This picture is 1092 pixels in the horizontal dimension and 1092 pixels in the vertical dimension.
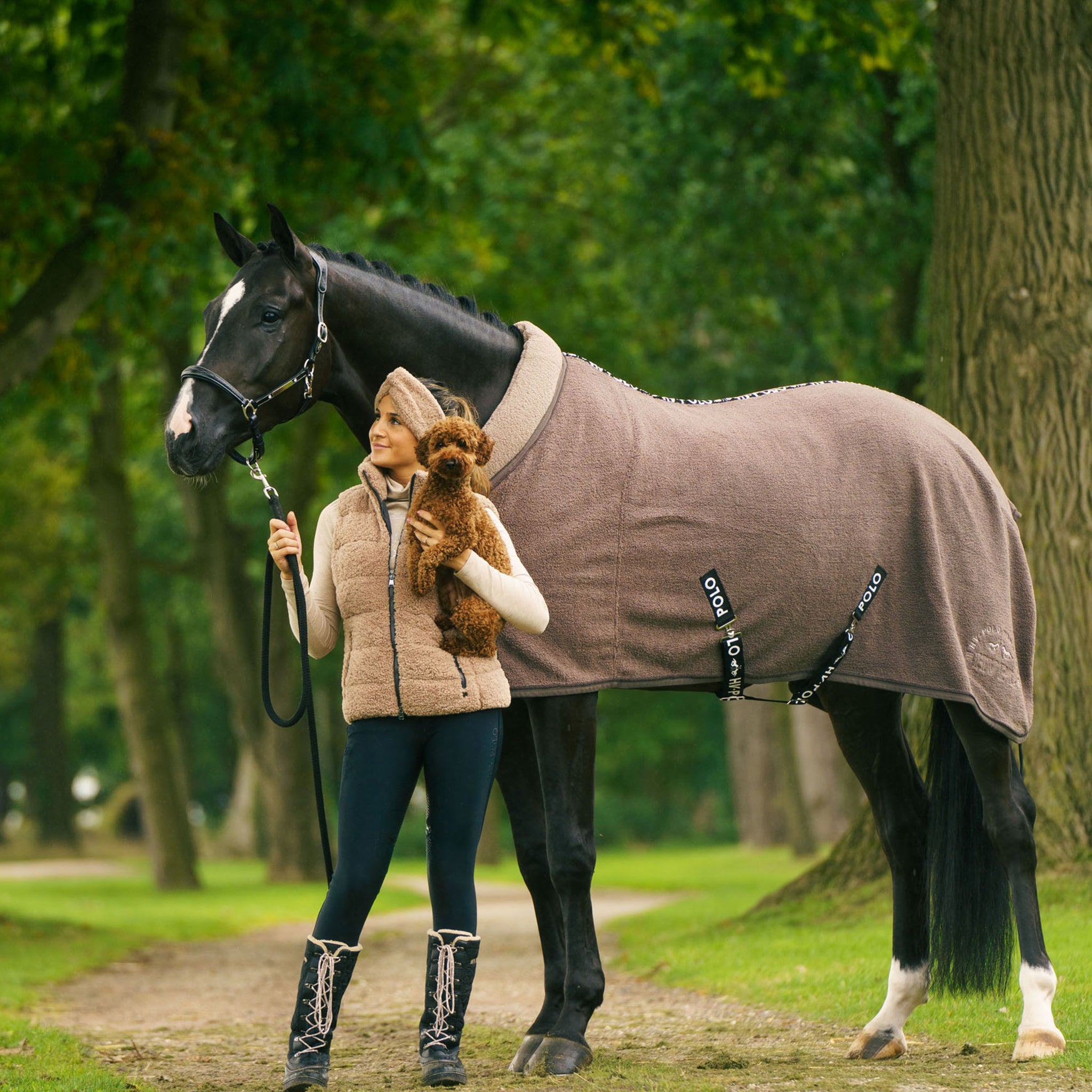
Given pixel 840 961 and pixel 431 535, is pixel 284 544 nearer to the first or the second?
pixel 431 535

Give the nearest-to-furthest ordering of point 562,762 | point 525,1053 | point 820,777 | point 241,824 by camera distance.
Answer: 1. point 562,762
2. point 525,1053
3. point 820,777
4. point 241,824

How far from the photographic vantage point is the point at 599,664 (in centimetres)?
447

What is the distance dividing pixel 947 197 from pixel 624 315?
38.7ft

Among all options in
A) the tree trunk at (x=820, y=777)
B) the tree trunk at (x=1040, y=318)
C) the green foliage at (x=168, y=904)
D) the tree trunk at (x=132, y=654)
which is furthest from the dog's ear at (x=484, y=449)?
the tree trunk at (x=820, y=777)

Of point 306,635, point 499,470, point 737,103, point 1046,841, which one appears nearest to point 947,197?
point 1046,841

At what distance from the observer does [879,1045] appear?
15.8ft

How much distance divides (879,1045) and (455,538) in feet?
7.69

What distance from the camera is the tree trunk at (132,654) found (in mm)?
17891

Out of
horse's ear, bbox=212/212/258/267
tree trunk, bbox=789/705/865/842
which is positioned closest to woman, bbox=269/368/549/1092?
horse's ear, bbox=212/212/258/267

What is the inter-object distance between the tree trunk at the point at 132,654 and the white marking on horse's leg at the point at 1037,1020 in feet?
49.1

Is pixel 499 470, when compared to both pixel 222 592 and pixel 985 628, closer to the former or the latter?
pixel 985 628

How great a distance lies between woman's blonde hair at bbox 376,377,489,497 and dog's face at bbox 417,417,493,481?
82 millimetres

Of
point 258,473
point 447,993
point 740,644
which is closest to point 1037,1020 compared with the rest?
point 740,644

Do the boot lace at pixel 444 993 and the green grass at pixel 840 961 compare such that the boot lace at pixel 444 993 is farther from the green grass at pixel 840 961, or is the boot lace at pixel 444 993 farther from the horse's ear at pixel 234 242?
the horse's ear at pixel 234 242
